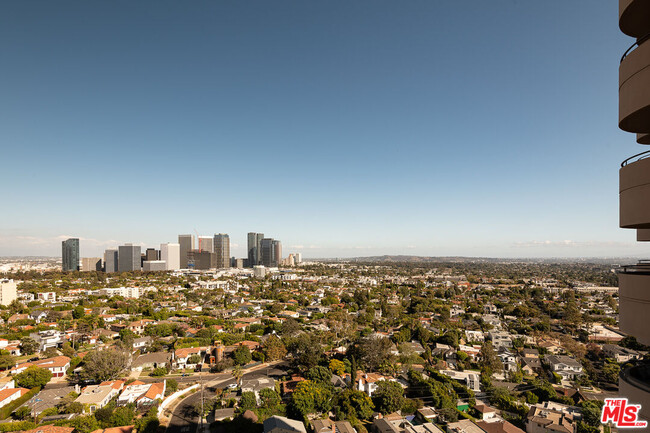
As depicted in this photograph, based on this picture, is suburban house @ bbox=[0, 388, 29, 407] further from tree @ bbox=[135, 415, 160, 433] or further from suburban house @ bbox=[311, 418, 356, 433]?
A: suburban house @ bbox=[311, 418, 356, 433]

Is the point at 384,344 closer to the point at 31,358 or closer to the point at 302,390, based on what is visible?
the point at 302,390

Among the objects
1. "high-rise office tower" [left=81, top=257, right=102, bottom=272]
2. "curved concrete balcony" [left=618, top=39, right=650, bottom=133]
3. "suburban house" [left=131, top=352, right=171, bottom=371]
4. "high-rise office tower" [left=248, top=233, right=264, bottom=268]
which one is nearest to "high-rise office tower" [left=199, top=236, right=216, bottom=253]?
"high-rise office tower" [left=248, top=233, right=264, bottom=268]

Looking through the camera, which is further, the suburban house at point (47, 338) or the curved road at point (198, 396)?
the suburban house at point (47, 338)

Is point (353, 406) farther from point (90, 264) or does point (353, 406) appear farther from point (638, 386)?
point (90, 264)

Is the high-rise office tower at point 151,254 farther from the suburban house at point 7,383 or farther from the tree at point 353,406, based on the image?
the tree at point 353,406

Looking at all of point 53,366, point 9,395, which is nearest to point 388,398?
point 9,395

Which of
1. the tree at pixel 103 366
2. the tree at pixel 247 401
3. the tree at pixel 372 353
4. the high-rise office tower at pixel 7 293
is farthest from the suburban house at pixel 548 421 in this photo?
the high-rise office tower at pixel 7 293
